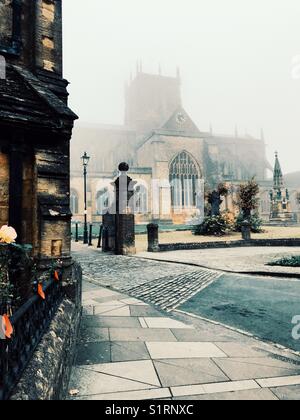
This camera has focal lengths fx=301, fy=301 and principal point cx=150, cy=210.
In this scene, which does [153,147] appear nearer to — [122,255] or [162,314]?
[122,255]

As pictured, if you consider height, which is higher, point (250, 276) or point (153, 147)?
point (153, 147)

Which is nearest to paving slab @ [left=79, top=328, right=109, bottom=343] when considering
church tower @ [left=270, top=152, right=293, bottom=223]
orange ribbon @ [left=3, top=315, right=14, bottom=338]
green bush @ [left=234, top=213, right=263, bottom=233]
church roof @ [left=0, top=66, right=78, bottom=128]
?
orange ribbon @ [left=3, top=315, right=14, bottom=338]

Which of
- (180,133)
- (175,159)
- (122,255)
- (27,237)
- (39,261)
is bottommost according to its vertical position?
(122,255)

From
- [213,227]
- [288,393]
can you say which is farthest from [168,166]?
[288,393]

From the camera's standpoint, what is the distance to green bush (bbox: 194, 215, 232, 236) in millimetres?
23266

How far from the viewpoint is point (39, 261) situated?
402 centimetres

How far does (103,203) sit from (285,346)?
42.5m

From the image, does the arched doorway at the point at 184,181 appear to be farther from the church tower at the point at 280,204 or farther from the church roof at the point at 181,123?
the church tower at the point at 280,204

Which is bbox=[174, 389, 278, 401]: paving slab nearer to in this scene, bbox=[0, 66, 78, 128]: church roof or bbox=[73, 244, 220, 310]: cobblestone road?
bbox=[73, 244, 220, 310]: cobblestone road

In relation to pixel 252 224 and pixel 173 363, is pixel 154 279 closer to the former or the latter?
pixel 173 363

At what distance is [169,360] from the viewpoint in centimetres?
309

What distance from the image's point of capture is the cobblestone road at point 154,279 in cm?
605

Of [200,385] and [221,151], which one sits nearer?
[200,385]

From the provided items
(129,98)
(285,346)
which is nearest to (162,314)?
(285,346)
